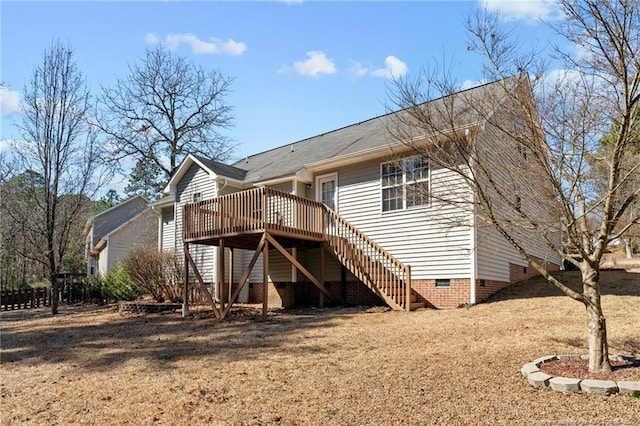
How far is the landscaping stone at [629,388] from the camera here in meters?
4.54

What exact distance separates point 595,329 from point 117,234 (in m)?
29.4

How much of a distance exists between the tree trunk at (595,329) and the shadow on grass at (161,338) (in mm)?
3684

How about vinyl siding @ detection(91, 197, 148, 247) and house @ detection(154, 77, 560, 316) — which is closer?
house @ detection(154, 77, 560, 316)

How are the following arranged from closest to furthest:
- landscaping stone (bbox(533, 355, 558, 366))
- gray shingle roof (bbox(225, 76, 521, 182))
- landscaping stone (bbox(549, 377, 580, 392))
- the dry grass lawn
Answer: the dry grass lawn, landscaping stone (bbox(549, 377, 580, 392)), landscaping stone (bbox(533, 355, 558, 366)), gray shingle roof (bbox(225, 76, 521, 182))

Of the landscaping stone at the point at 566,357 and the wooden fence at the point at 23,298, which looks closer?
the landscaping stone at the point at 566,357

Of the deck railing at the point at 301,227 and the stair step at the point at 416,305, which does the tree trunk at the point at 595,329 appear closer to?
the deck railing at the point at 301,227

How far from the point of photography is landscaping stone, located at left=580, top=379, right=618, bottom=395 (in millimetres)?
4621

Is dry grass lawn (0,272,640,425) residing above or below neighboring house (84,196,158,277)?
below

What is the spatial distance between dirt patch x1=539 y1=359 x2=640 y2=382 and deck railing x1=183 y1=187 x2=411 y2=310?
5564 mm

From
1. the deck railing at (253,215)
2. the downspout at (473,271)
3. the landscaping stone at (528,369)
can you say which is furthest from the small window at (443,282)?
the landscaping stone at (528,369)

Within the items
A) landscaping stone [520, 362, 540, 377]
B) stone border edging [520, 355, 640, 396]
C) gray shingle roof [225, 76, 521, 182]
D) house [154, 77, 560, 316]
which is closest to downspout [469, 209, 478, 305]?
house [154, 77, 560, 316]

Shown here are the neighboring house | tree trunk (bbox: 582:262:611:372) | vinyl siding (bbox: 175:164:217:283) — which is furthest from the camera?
the neighboring house

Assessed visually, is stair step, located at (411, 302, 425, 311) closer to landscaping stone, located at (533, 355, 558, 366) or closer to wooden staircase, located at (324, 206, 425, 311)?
wooden staircase, located at (324, 206, 425, 311)

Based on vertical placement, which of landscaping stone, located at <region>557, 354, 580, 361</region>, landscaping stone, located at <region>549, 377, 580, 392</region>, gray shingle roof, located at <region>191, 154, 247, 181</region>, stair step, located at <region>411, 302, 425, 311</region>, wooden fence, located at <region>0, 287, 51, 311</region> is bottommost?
wooden fence, located at <region>0, 287, 51, 311</region>
